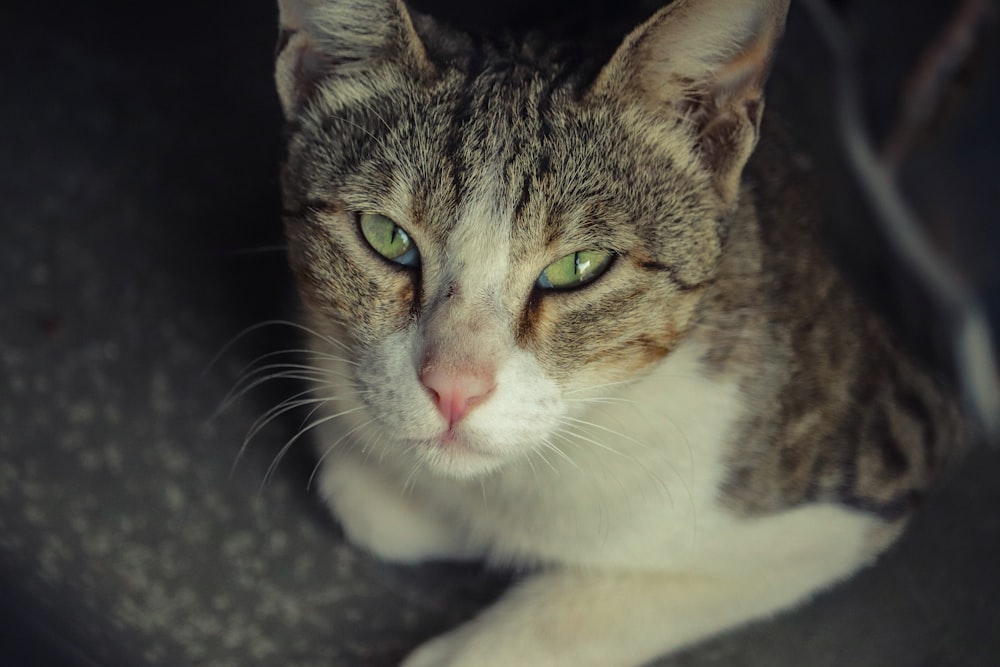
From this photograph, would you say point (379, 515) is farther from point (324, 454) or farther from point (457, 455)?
point (457, 455)

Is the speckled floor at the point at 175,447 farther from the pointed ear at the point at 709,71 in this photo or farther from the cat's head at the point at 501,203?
the pointed ear at the point at 709,71

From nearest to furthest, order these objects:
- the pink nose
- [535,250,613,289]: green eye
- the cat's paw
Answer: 1. the pink nose
2. [535,250,613,289]: green eye
3. the cat's paw

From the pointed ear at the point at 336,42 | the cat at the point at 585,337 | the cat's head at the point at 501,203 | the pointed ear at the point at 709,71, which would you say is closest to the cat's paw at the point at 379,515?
the cat at the point at 585,337

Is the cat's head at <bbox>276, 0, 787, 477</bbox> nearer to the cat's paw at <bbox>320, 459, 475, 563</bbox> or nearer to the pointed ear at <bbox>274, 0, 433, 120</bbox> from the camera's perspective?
the pointed ear at <bbox>274, 0, 433, 120</bbox>

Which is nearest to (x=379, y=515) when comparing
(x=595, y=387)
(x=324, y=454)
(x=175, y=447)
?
(x=324, y=454)

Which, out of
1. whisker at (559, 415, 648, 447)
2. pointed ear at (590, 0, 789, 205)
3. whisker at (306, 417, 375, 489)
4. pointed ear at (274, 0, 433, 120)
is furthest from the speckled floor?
pointed ear at (590, 0, 789, 205)

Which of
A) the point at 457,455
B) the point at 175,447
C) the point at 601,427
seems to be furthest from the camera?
the point at 175,447

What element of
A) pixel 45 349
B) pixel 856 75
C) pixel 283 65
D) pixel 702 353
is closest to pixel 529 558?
pixel 702 353
